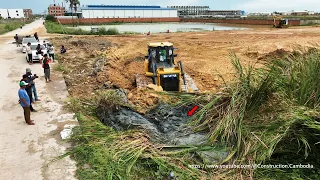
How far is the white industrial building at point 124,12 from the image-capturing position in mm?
92625

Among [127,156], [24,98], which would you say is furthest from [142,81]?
[127,156]

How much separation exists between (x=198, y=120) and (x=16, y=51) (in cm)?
2144

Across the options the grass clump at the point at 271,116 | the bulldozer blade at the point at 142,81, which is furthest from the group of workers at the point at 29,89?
the grass clump at the point at 271,116

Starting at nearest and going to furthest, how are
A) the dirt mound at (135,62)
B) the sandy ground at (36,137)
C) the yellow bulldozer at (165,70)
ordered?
the sandy ground at (36,137)
the yellow bulldozer at (165,70)
the dirt mound at (135,62)

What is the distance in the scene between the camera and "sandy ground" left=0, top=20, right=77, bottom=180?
231 inches

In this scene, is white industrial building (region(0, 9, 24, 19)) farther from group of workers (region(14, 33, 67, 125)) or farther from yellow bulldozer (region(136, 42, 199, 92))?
yellow bulldozer (region(136, 42, 199, 92))

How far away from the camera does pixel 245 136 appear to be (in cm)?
562

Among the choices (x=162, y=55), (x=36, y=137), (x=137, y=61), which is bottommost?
(x=36, y=137)

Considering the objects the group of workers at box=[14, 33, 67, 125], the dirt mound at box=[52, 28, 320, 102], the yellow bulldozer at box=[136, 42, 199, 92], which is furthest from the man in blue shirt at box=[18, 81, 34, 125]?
the yellow bulldozer at box=[136, 42, 199, 92]

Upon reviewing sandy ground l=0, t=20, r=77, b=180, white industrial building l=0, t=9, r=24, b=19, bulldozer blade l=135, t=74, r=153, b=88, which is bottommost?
sandy ground l=0, t=20, r=77, b=180

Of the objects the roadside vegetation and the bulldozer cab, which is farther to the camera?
the bulldozer cab

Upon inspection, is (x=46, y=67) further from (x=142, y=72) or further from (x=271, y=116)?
(x=271, y=116)

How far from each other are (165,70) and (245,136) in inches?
221

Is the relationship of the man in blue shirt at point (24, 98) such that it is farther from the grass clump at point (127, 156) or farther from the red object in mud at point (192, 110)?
the red object in mud at point (192, 110)
